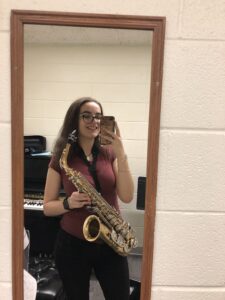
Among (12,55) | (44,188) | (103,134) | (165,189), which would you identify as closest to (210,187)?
(165,189)

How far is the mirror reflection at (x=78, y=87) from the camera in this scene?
2.94ft

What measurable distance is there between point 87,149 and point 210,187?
412mm

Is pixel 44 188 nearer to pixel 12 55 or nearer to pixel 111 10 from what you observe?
pixel 12 55

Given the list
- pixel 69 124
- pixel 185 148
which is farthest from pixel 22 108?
pixel 185 148

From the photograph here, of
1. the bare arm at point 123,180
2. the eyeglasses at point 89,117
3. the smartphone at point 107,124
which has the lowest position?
the bare arm at point 123,180

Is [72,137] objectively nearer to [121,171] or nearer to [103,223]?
[121,171]

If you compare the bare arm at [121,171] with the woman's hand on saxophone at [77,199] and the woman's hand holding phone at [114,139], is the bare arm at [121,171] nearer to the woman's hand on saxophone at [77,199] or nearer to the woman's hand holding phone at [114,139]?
the woman's hand holding phone at [114,139]

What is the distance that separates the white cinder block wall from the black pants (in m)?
0.12

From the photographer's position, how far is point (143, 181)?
0.94 m

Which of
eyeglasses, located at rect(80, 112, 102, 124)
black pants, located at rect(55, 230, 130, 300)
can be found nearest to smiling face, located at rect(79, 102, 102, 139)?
eyeglasses, located at rect(80, 112, 102, 124)

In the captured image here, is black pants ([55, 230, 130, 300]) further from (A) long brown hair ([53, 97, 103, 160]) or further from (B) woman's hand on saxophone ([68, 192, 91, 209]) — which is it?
(A) long brown hair ([53, 97, 103, 160])

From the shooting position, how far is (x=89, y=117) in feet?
3.07

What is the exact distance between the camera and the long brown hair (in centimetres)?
91

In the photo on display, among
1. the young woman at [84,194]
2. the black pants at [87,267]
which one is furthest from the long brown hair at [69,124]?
the black pants at [87,267]
